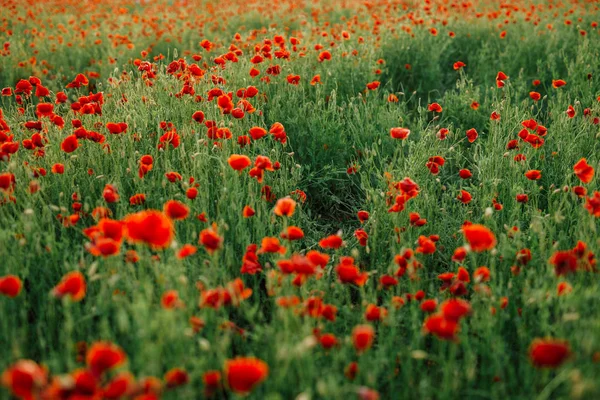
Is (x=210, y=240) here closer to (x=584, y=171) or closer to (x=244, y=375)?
(x=244, y=375)

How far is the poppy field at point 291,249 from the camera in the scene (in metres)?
1.48

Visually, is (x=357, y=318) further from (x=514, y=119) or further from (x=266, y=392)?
(x=514, y=119)

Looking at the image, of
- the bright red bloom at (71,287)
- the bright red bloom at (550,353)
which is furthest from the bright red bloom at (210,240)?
the bright red bloom at (550,353)

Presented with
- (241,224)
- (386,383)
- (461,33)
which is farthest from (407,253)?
(461,33)

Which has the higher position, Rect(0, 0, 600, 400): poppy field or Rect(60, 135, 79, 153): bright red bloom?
Rect(60, 135, 79, 153): bright red bloom

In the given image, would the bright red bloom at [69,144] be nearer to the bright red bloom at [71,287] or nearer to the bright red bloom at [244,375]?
the bright red bloom at [71,287]

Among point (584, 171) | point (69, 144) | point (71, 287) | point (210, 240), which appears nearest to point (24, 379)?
point (71, 287)

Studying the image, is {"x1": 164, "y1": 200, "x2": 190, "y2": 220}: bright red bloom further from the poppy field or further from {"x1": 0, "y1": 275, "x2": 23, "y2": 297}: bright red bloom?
{"x1": 0, "y1": 275, "x2": 23, "y2": 297}: bright red bloom

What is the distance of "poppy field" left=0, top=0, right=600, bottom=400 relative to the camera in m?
1.48

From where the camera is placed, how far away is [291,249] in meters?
2.54

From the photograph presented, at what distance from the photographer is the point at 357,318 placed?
6.07 ft

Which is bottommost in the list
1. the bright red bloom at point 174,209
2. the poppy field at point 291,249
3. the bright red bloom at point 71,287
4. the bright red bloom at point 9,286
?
the poppy field at point 291,249

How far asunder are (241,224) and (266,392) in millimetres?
946

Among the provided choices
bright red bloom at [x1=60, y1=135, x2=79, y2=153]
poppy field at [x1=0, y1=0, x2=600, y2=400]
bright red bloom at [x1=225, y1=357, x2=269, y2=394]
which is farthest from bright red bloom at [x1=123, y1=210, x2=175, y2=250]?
bright red bloom at [x1=60, y1=135, x2=79, y2=153]
